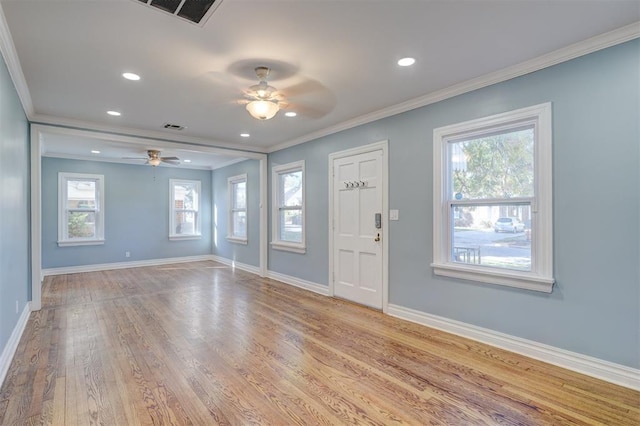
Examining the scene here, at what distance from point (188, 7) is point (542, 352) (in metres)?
3.80

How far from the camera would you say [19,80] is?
312 cm

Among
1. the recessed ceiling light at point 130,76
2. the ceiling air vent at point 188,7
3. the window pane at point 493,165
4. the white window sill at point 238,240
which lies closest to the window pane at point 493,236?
the window pane at point 493,165

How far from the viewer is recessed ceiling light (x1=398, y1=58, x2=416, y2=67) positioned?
284 centimetres

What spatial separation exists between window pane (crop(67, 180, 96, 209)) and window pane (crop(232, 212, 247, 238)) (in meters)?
3.10

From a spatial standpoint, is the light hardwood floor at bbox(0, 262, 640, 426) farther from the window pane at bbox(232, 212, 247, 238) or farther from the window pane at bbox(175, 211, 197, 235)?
the window pane at bbox(175, 211, 197, 235)

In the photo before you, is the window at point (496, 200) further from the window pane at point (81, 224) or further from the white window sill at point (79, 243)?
the window pane at point (81, 224)

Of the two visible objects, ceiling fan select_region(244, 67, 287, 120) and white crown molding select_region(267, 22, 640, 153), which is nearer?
white crown molding select_region(267, 22, 640, 153)

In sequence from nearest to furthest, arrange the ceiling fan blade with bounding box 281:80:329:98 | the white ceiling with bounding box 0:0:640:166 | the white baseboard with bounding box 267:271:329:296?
the white ceiling with bounding box 0:0:640:166 → the ceiling fan blade with bounding box 281:80:329:98 → the white baseboard with bounding box 267:271:329:296

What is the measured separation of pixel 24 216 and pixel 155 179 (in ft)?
14.0

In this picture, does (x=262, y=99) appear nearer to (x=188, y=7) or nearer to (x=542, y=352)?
(x=188, y=7)

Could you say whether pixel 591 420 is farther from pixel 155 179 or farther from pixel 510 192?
pixel 155 179

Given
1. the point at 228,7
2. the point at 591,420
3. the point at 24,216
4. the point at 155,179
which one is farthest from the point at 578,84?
the point at 155,179

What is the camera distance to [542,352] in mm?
2801

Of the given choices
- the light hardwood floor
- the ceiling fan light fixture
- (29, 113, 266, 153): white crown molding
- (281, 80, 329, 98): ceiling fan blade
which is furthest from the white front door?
(29, 113, 266, 153): white crown molding
